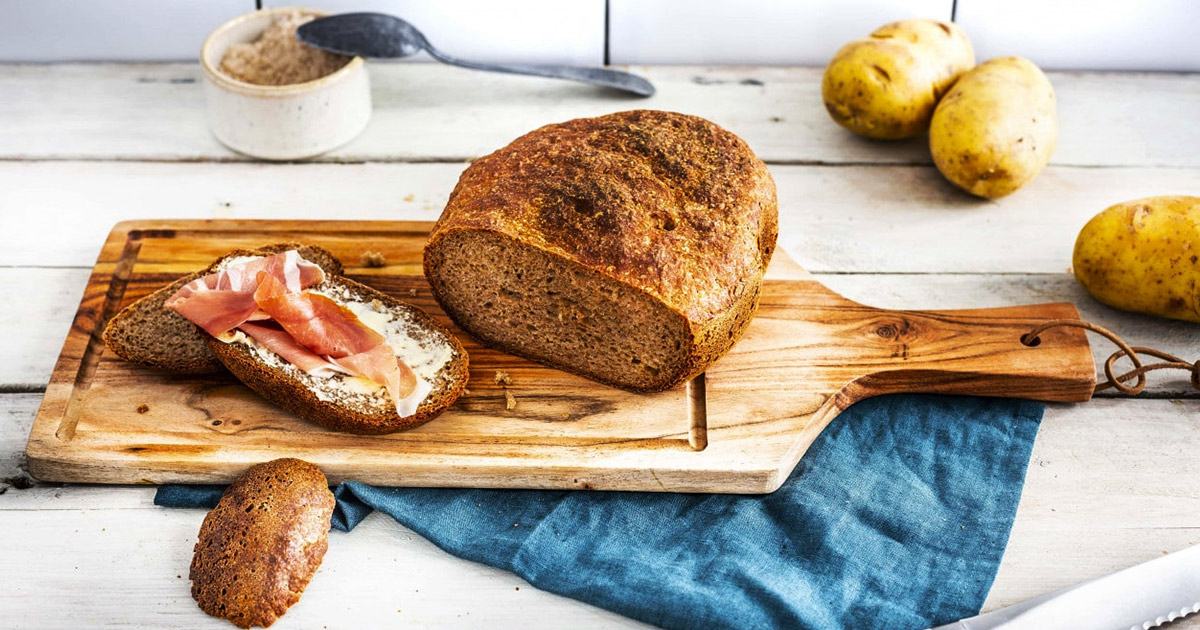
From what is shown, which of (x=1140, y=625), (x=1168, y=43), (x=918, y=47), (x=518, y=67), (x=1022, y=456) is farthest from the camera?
(x=1168, y=43)

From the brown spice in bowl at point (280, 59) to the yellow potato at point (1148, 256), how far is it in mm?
2814

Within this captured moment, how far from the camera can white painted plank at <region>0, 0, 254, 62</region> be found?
445 centimetres

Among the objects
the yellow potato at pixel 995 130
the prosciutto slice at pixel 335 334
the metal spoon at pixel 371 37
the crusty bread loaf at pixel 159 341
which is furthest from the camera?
the metal spoon at pixel 371 37

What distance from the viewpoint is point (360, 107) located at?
13.7 feet

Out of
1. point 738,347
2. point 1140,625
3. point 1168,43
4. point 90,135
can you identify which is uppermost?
point 1168,43

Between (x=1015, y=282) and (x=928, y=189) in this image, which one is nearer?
(x=1015, y=282)

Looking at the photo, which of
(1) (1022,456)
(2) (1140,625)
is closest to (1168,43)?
(1) (1022,456)

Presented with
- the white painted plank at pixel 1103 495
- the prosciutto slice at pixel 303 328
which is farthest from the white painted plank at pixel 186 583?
the white painted plank at pixel 1103 495

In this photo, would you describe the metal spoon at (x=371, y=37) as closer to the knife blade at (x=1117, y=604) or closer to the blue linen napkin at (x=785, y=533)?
the blue linen napkin at (x=785, y=533)

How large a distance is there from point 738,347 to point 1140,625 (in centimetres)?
129

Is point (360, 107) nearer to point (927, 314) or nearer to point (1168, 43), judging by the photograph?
point (927, 314)

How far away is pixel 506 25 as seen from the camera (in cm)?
454

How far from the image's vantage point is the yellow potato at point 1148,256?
3.30 metres

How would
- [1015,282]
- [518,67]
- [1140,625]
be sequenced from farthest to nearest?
1. [518,67]
2. [1015,282]
3. [1140,625]
